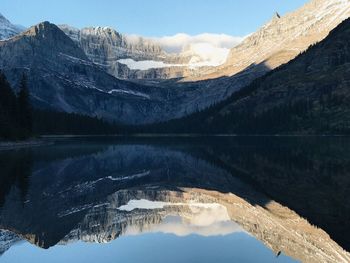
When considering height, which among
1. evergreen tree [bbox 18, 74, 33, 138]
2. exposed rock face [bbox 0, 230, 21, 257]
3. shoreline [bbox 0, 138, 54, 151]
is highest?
evergreen tree [bbox 18, 74, 33, 138]

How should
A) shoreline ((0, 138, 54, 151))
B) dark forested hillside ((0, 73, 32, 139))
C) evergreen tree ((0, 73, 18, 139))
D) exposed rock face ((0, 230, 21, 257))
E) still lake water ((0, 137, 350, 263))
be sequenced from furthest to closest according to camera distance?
evergreen tree ((0, 73, 18, 139)) → dark forested hillside ((0, 73, 32, 139)) → shoreline ((0, 138, 54, 151)) → exposed rock face ((0, 230, 21, 257)) → still lake water ((0, 137, 350, 263))

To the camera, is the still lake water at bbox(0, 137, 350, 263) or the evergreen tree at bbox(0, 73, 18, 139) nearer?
the still lake water at bbox(0, 137, 350, 263)

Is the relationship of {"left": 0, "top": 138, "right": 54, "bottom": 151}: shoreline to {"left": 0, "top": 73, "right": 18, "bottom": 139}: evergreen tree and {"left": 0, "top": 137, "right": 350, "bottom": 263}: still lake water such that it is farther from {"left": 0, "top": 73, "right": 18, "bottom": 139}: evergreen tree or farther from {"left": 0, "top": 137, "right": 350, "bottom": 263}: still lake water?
{"left": 0, "top": 137, "right": 350, "bottom": 263}: still lake water

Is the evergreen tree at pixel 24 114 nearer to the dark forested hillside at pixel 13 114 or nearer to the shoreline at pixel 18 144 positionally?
the dark forested hillside at pixel 13 114

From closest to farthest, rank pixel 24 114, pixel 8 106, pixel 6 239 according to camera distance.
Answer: pixel 6 239 < pixel 8 106 < pixel 24 114

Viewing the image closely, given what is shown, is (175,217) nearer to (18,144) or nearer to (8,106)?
(18,144)

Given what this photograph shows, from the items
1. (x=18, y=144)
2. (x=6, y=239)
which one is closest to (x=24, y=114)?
(x=18, y=144)

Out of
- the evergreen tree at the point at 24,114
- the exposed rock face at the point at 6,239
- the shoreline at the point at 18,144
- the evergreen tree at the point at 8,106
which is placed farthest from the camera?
the evergreen tree at the point at 24,114

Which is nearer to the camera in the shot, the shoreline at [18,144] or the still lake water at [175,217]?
the still lake water at [175,217]

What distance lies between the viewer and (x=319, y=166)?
68.5 m

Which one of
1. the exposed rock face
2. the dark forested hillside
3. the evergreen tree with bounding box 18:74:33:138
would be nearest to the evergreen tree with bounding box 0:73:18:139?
the dark forested hillside

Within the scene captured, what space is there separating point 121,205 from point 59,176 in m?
21.4

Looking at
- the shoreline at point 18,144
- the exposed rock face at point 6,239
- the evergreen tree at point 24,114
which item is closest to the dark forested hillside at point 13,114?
the evergreen tree at point 24,114

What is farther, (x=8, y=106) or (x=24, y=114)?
(x=24, y=114)
